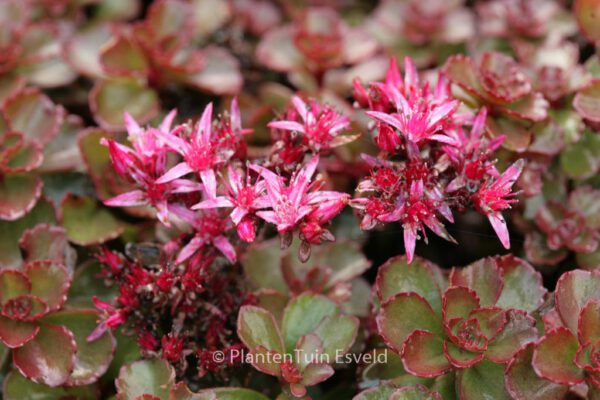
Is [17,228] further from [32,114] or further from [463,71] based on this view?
[463,71]

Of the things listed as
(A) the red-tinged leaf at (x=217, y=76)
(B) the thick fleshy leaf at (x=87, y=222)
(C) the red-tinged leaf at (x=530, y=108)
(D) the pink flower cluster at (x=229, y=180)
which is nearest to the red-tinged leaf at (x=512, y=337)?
(D) the pink flower cluster at (x=229, y=180)

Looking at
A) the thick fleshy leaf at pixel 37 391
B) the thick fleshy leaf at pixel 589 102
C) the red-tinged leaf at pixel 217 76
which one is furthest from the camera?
the red-tinged leaf at pixel 217 76

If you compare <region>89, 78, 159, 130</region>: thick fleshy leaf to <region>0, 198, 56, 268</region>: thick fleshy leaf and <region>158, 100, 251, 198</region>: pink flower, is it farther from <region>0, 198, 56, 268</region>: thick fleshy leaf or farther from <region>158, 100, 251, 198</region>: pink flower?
<region>158, 100, 251, 198</region>: pink flower

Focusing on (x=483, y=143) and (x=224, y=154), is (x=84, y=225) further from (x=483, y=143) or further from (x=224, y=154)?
(x=483, y=143)

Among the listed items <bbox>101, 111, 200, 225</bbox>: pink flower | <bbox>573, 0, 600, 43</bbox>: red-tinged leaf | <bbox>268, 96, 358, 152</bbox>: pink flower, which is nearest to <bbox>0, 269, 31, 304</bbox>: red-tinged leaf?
<bbox>101, 111, 200, 225</bbox>: pink flower

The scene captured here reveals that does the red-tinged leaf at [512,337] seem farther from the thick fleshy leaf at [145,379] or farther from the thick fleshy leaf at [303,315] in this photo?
the thick fleshy leaf at [145,379]

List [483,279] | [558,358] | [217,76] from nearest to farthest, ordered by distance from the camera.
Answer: [558,358] → [483,279] → [217,76]

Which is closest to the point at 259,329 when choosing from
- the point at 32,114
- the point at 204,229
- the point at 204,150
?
the point at 204,229
